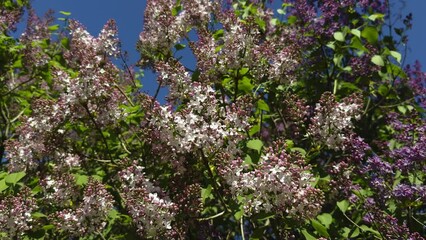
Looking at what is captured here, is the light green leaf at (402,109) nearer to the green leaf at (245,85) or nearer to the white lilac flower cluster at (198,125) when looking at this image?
the green leaf at (245,85)

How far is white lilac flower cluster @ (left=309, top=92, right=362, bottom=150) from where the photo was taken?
374cm

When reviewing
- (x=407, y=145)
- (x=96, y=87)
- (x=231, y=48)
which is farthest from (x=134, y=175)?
(x=407, y=145)

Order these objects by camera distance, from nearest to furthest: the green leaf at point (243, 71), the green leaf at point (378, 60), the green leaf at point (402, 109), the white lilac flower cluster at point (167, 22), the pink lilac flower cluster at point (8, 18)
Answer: the green leaf at point (243, 71), the white lilac flower cluster at point (167, 22), the green leaf at point (378, 60), the green leaf at point (402, 109), the pink lilac flower cluster at point (8, 18)

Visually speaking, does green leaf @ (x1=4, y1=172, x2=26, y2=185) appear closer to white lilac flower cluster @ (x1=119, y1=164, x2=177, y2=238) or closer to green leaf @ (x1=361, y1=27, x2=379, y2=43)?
white lilac flower cluster @ (x1=119, y1=164, x2=177, y2=238)

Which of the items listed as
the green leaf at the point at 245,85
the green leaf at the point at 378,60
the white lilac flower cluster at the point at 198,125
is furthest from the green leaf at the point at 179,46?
the green leaf at the point at 378,60

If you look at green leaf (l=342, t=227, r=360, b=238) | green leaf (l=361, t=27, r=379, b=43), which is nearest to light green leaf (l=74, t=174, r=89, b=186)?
green leaf (l=342, t=227, r=360, b=238)

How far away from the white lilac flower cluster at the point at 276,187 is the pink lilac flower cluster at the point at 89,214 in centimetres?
83

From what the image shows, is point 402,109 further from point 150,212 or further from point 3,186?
point 3,186

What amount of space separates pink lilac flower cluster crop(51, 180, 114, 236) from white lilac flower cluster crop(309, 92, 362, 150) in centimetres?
156

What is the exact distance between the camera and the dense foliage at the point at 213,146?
341cm

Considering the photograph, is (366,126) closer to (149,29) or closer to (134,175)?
(149,29)

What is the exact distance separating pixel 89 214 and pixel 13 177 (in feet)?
2.67

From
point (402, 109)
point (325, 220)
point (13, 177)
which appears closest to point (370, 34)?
point (402, 109)

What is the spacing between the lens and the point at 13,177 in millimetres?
3924
